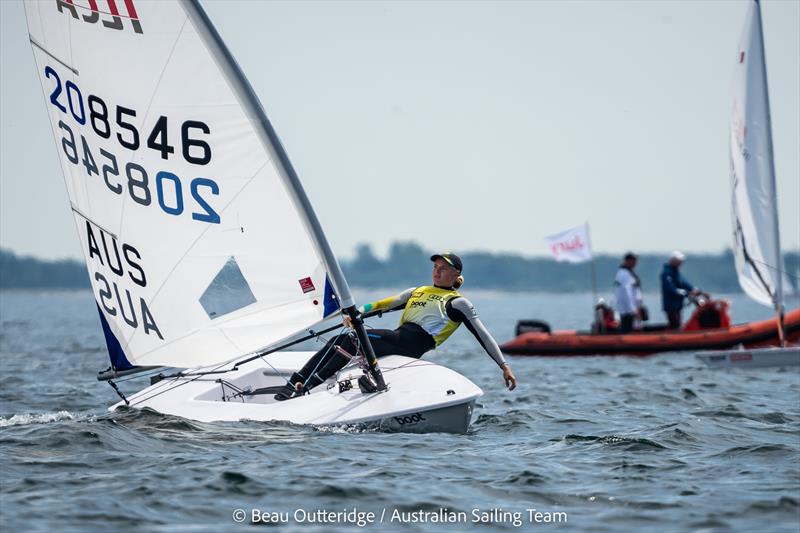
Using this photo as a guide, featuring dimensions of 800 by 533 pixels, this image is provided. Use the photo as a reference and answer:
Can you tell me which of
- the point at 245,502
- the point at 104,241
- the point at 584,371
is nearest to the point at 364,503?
the point at 245,502

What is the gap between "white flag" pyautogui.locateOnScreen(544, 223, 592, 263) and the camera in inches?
896

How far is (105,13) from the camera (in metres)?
7.81

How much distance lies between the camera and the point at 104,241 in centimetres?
846

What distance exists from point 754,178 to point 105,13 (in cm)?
1269

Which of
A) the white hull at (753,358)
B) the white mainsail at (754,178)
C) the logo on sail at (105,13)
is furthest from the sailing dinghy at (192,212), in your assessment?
the white mainsail at (754,178)

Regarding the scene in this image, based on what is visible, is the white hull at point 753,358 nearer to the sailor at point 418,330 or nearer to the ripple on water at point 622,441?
the ripple on water at point 622,441

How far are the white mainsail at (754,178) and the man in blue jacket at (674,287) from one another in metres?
1.02

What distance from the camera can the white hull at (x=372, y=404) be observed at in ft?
25.3

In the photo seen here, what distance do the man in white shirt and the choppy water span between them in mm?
7462

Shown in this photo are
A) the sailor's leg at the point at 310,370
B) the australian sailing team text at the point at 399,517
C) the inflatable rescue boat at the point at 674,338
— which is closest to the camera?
the australian sailing team text at the point at 399,517

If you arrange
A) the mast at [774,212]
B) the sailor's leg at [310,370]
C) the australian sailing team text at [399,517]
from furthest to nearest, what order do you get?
the mast at [774,212], the sailor's leg at [310,370], the australian sailing team text at [399,517]

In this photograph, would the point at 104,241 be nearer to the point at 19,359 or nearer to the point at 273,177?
the point at 273,177

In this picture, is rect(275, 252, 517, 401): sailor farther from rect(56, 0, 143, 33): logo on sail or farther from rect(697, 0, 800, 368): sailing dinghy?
rect(697, 0, 800, 368): sailing dinghy

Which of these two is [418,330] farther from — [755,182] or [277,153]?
[755,182]
